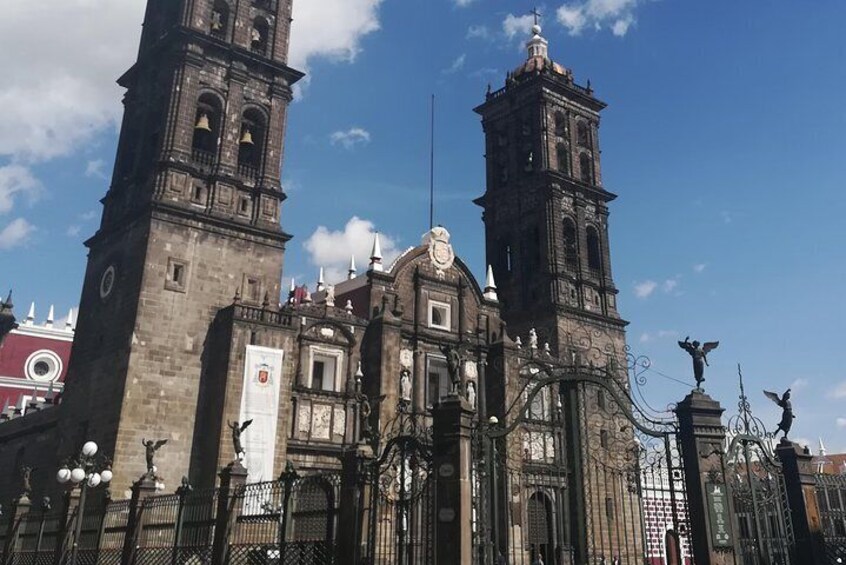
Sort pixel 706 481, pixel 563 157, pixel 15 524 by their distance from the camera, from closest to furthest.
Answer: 1. pixel 706 481
2. pixel 15 524
3. pixel 563 157

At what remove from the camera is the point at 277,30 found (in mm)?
33219

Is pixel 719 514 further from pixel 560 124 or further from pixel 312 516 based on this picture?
pixel 560 124

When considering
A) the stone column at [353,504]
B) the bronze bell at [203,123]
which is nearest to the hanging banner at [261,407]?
the bronze bell at [203,123]

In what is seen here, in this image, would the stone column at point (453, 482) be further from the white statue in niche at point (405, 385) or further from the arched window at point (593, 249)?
the arched window at point (593, 249)

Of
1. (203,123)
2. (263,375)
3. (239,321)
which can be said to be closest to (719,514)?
(263,375)

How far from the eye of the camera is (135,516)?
18359mm

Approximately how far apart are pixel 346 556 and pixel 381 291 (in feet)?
67.0

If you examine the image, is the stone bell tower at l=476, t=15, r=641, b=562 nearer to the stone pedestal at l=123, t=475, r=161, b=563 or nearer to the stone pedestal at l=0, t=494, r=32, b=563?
the stone pedestal at l=123, t=475, r=161, b=563

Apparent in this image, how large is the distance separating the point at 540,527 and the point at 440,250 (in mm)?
12988

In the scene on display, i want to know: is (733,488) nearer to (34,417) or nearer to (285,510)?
(285,510)

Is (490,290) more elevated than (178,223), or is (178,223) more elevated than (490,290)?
(490,290)

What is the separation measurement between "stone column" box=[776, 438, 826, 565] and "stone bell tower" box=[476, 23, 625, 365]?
2128cm

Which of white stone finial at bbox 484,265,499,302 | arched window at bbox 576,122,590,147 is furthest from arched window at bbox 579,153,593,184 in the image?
white stone finial at bbox 484,265,499,302

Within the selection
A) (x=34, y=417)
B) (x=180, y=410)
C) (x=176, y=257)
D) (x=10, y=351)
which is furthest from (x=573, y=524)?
(x=10, y=351)
